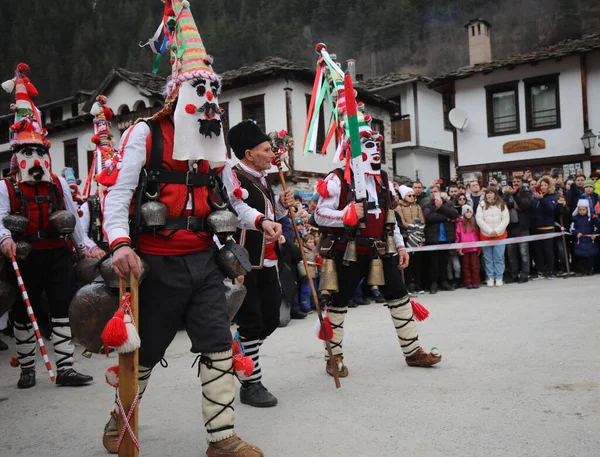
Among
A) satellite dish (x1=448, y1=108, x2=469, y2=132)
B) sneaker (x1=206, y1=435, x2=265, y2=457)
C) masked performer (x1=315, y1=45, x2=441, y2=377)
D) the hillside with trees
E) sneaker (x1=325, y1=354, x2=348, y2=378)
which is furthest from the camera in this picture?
the hillside with trees

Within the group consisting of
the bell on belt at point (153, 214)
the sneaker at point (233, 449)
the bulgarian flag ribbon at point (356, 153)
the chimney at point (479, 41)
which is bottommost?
the sneaker at point (233, 449)

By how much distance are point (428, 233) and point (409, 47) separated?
130ft

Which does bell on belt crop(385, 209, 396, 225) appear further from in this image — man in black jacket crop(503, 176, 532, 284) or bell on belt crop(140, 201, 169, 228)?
man in black jacket crop(503, 176, 532, 284)

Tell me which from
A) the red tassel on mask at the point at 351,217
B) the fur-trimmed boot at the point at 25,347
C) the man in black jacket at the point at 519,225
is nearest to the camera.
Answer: the red tassel on mask at the point at 351,217

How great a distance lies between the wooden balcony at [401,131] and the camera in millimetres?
28562

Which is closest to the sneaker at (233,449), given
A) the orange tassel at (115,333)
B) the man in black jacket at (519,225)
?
the orange tassel at (115,333)

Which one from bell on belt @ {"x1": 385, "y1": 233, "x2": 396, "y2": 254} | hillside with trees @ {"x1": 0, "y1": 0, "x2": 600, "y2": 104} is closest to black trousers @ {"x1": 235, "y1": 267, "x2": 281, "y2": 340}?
bell on belt @ {"x1": 385, "y1": 233, "x2": 396, "y2": 254}

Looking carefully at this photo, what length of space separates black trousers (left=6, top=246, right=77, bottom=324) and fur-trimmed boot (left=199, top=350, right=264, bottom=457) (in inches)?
104

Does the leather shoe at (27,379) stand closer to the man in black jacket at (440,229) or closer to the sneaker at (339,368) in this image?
the sneaker at (339,368)

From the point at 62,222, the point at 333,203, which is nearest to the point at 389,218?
the point at 333,203

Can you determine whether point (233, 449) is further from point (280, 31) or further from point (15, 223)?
point (280, 31)

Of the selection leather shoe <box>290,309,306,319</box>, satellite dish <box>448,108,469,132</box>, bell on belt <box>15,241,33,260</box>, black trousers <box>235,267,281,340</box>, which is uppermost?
satellite dish <box>448,108,469,132</box>

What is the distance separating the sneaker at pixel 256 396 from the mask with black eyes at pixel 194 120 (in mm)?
2003

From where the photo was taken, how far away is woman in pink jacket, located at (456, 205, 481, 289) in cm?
1134
